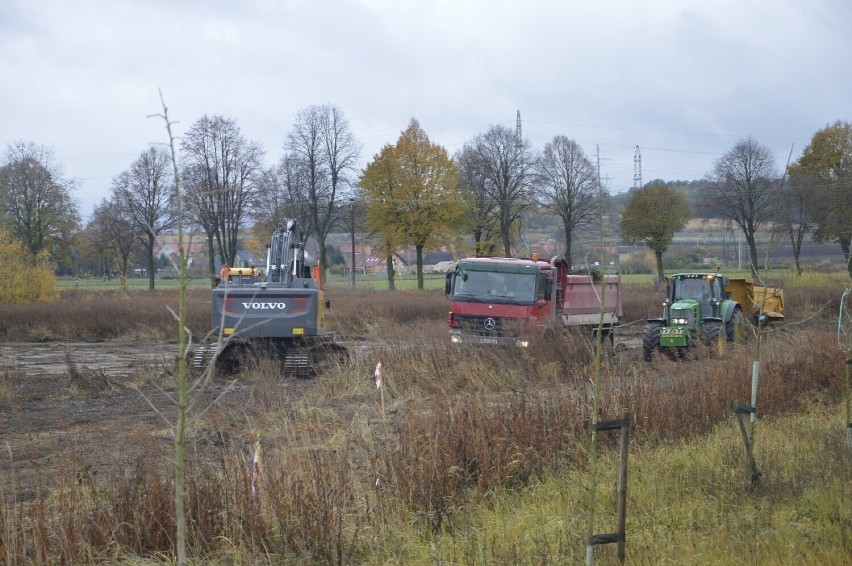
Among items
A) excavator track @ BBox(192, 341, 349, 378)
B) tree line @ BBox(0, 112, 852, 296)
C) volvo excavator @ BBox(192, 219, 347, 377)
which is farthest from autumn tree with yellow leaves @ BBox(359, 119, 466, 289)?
excavator track @ BBox(192, 341, 349, 378)

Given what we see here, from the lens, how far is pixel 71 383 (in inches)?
631

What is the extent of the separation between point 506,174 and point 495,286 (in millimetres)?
35913

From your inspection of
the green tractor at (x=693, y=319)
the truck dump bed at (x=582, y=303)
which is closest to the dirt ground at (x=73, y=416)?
the truck dump bed at (x=582, y=303)

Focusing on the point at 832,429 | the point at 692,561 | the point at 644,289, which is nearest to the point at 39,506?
the point at 692,561

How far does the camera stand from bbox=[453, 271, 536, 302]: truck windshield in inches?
741

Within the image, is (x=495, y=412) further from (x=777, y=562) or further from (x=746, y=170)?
(x=746, y=170)

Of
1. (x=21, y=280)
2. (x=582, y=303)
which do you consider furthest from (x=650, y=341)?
(x=21, y=280)

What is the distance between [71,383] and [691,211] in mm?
36378

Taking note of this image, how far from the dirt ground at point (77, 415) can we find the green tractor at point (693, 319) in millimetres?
8251

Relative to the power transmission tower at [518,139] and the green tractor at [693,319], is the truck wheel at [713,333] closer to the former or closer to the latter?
the green tractor at [693,319]

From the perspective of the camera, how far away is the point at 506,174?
54.1 meters

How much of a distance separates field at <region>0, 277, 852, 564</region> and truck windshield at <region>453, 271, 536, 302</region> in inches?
203

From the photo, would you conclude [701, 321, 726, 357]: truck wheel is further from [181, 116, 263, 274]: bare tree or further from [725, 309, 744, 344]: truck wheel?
[181, 116, 263, 274]: bare tree

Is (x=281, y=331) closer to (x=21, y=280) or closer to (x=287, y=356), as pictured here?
(x=287, y=356)
